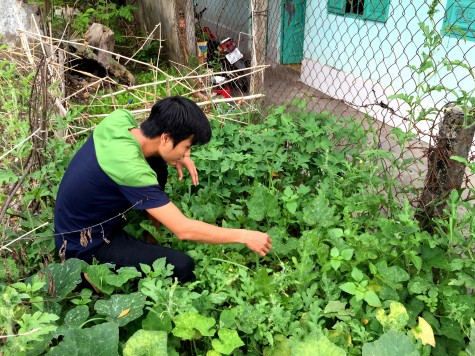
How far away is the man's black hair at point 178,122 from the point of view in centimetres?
216

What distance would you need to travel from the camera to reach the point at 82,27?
19.9ft

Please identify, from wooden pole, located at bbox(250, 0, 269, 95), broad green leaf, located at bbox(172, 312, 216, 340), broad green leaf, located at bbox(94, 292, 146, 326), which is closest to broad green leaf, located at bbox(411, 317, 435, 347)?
broad green leaf, located at bbox(172, 312, 216, 340)

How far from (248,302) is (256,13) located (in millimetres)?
3082

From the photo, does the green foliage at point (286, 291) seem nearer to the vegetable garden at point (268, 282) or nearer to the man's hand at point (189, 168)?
the vegetable garden at point (268, 282)

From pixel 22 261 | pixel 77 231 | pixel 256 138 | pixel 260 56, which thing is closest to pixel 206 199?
pixel 256 138

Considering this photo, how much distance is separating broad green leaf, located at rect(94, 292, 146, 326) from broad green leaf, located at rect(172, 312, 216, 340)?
0.53ft

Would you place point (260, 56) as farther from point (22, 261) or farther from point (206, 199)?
point (22, 261)

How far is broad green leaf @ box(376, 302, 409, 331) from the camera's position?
179cm

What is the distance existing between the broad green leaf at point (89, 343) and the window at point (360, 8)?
200 inches

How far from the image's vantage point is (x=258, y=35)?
4344mm

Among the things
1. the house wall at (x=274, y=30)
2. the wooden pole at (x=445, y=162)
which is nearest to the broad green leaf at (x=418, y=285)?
the wooden pole at (x=445, y=162)

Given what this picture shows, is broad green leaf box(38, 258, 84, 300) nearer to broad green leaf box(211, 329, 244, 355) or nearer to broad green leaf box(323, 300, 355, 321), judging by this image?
broad green leaf box(211, 329, 244, 355)

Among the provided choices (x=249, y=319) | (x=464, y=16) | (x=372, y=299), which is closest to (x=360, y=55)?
(x=464, y=16)

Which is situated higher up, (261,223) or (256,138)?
(256,138)
